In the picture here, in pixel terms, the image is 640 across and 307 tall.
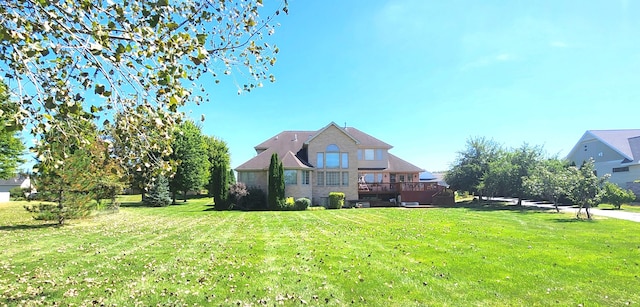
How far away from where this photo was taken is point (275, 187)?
95.8 ft

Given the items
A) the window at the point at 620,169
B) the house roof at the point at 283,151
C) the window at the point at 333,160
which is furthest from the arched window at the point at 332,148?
the window at the point at 620,169

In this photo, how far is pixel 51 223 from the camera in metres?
18.5

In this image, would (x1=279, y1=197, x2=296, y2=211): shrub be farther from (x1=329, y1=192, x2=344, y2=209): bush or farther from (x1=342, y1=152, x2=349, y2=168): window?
(x1=342, y1=152, x2=349, y2=168): window

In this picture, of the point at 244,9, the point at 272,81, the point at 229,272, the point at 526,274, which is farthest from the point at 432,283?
the point at 244,9

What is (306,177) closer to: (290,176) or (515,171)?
(290,176)

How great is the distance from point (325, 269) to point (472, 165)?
3250 cm

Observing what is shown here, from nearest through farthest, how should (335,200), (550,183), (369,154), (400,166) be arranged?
(550,183), (335,200), (369,154), (400,166)

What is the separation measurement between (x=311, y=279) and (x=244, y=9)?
17.0 feet

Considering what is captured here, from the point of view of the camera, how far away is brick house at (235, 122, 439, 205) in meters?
31.9

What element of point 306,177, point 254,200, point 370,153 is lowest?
point 254,200

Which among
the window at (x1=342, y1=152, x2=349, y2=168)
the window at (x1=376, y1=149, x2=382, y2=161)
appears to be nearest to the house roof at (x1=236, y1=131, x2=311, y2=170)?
the window at (x1=342, y1=152, x2=349, y2=168)

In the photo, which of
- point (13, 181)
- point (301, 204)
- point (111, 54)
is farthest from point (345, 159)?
point (13, 181)

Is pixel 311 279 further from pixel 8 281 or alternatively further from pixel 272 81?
pixel 8 281

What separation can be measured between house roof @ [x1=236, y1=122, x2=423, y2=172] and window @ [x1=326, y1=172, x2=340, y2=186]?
1.99m
